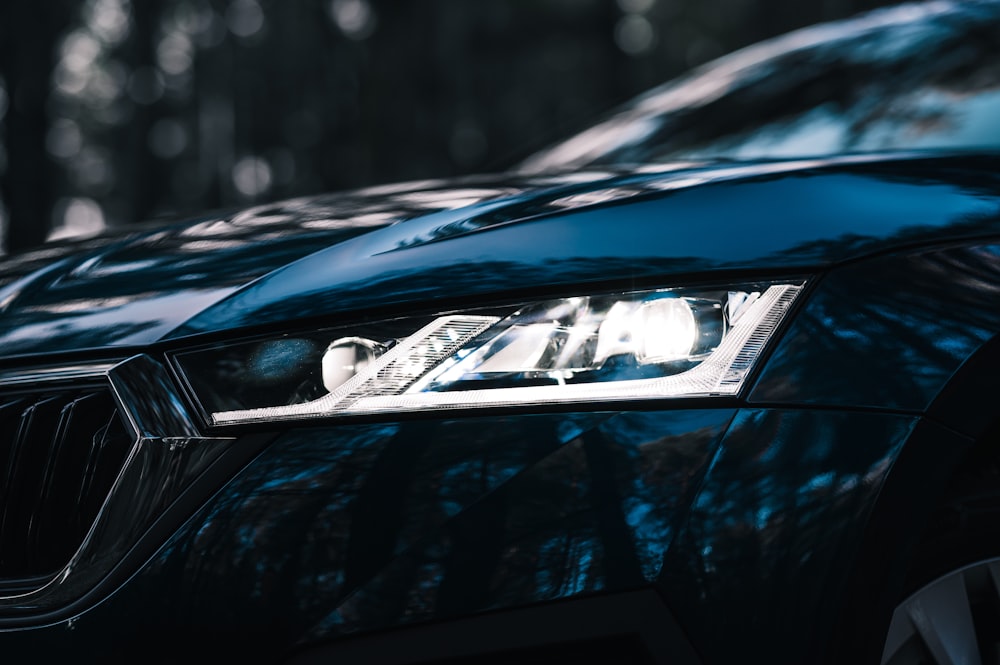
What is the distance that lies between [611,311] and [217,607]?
22.3 inches

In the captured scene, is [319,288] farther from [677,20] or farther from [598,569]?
[677,20]

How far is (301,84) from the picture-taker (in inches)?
1474

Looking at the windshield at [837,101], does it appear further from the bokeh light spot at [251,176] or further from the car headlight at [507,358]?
the bokeh light spot at [251,176]

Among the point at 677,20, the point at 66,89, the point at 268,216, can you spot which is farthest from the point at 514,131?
the point at 268,216

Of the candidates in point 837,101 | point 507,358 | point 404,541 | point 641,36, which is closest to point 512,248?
point 507,358

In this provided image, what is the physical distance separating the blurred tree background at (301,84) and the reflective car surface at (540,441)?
120cm

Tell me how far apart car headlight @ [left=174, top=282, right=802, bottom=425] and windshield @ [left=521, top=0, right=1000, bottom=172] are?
0.85m

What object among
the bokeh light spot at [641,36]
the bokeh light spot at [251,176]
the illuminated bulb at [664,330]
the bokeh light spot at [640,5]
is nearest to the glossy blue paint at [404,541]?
the illuminated bulb at [664,330]

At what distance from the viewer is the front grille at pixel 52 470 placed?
1448 mm

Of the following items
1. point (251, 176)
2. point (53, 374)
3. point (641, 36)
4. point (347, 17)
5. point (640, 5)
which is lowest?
point (251, 176)

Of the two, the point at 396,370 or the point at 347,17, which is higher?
the point at 347,17

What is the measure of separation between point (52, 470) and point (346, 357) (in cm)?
41

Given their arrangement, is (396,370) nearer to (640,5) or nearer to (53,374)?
(53,374)

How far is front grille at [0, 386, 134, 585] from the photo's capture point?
1448 mm
